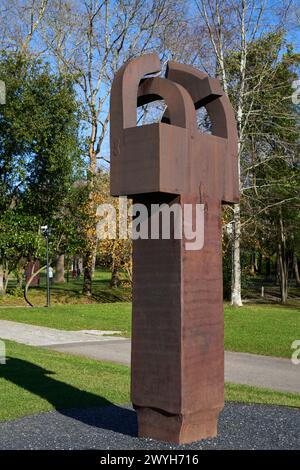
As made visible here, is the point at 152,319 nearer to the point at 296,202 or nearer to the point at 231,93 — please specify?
the point at 231,93

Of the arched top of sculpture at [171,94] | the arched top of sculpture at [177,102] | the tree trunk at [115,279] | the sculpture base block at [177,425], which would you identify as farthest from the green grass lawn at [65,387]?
the tree trunk at [115,279]

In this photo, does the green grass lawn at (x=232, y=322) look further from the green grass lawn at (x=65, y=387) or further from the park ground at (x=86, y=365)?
the green grass lawn at (x=65, y=387)

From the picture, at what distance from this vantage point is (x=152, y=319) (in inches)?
229

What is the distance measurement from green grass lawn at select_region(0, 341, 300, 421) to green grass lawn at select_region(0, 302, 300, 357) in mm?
4495

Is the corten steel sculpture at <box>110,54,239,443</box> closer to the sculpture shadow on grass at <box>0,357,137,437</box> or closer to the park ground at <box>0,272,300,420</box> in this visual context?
the sculpture shadow on grass at <box>0,357,137,437</box>

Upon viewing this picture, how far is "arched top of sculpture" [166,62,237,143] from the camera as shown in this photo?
618 centimetres

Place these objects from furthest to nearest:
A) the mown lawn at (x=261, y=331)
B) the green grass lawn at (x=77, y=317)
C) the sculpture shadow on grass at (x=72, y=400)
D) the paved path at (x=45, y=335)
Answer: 1. the green grass lawn at (x=77, y=317)
2. the paved path at (x=45, y=335)
3. the mown lawn at (x=261, y=331)
4. the sculpture shadow on grass at (x=72, y=400)

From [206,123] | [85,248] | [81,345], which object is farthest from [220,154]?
[85,248]

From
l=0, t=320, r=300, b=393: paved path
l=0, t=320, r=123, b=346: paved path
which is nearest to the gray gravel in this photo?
l=0, t=320, r=300, b=393: paved path

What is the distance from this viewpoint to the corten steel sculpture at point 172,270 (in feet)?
18.5

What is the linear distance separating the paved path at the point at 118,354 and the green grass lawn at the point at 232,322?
0.85 meters

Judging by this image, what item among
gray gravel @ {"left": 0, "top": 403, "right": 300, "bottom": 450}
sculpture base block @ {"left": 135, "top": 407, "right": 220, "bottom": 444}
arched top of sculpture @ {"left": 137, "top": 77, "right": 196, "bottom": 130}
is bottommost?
gray gravel @ {"left": 0, "top": 403, "right": 300, "bottom": 450}

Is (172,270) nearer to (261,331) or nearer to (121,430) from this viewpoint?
(121,430)

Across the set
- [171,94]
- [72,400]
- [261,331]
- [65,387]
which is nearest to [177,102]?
[171,94]
